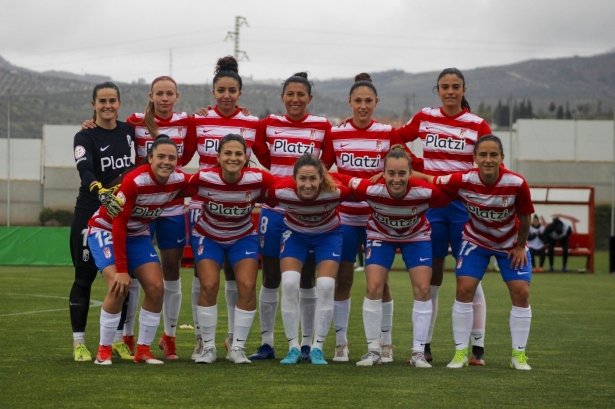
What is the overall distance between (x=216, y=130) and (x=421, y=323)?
2403mm

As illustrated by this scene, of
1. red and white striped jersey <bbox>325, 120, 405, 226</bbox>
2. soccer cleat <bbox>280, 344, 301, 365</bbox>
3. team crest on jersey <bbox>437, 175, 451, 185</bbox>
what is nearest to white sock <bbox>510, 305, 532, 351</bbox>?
team crest on jersey <bbox>437, 175, 451, 185</bbox>

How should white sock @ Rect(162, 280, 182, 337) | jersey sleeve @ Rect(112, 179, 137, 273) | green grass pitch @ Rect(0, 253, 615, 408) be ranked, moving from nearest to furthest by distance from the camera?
1. green grass pitch @ Rect(0, 253, 615, 408)
2. jersey sleeve @ Rect(112, 179, 137, 273)
3. white sock @ Rect(162, 280, 182, 337)

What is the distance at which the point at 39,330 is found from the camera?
32.6ft

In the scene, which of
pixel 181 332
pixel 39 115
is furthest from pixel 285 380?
pixel 39 115

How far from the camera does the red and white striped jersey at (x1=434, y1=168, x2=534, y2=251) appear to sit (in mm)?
7535

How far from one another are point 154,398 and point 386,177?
2.67 m

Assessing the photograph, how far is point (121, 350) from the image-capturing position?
7.93 metres

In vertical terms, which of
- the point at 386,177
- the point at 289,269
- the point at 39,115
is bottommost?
the point at 289,269

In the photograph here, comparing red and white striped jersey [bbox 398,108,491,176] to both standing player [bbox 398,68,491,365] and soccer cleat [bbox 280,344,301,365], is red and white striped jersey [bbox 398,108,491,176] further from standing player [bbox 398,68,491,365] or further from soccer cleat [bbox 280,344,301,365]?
soccer cleat [bbox 280,344,301,365]

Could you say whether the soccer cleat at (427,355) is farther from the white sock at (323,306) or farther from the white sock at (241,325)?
the white sock at (241,325)

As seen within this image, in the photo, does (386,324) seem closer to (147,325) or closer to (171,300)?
(171,300)

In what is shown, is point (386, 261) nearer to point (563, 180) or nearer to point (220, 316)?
point (220, 316)

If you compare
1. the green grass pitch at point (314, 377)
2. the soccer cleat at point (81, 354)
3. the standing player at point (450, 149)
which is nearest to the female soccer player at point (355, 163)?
the standing player at point (450, 149)

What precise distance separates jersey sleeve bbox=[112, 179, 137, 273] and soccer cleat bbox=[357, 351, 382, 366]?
201 centimetres
